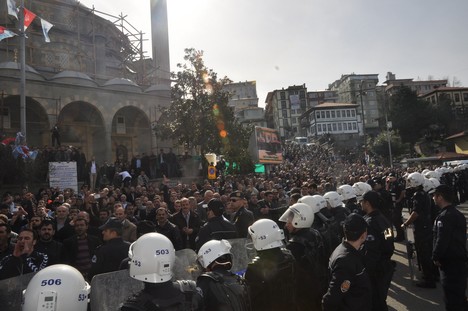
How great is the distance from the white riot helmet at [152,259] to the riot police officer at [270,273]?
1.22m

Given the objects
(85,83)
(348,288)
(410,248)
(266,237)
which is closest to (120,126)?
(85,83)

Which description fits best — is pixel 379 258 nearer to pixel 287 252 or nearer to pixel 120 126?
pixel 287 252

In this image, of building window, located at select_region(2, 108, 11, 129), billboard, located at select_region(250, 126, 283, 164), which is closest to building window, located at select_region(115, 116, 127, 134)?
building window, located at select_region(2, 108, 11, 129)

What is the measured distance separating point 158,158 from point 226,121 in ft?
17.0

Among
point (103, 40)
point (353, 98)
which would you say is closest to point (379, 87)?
point (353, 98)

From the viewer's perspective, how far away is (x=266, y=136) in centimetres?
3416

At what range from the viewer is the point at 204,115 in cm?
2336

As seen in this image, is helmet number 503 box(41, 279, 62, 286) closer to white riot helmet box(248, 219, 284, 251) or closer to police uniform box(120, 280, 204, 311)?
police uniform box(120, 280, 204, 311)

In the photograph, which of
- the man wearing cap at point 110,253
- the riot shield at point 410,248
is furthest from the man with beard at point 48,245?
the riot shield at point 410,248

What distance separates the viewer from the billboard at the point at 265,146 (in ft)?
104

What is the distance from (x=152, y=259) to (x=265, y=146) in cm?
3106

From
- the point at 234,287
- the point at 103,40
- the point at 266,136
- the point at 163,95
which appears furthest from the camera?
the point at 103,40

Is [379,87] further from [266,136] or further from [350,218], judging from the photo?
[350,218]

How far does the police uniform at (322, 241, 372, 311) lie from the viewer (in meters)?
3.29
